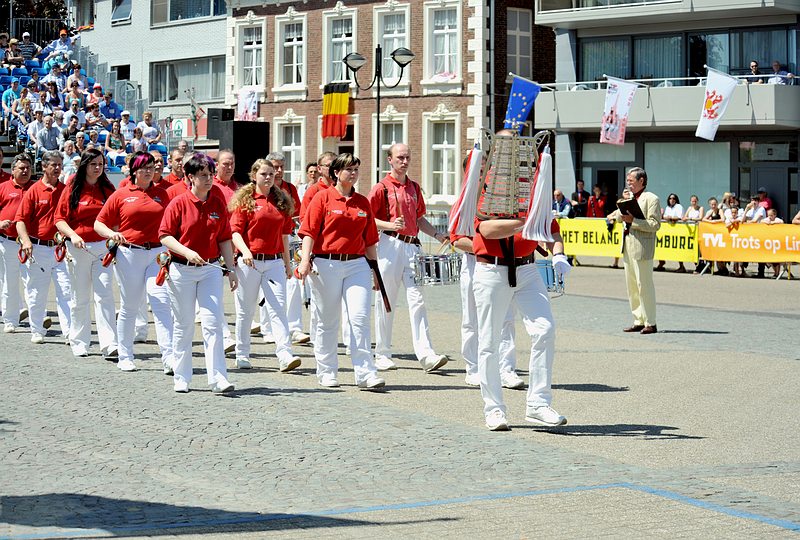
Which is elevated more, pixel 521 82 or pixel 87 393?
pixel 521 82

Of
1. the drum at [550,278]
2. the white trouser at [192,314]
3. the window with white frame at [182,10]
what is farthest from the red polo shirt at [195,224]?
the window with white frame at [182,10]

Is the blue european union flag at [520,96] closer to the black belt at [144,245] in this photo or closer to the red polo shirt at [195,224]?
the black belt at [144,245]

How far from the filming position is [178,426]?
10.2 meters

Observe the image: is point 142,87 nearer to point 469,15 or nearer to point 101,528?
point 469,15

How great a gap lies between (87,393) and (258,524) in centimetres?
498

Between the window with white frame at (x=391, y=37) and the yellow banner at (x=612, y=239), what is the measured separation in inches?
553

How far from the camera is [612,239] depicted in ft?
104

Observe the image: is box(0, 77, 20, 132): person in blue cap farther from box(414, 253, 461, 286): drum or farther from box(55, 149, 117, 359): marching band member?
box(414, 253, 461, 286): drum

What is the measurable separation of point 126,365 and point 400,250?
279cm

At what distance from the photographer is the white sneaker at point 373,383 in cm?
1216

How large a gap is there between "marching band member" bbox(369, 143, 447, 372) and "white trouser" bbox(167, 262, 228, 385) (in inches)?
79.2

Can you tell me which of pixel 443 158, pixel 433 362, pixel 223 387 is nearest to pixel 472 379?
pixel 433 362

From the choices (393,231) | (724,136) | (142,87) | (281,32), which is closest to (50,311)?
(393,231)

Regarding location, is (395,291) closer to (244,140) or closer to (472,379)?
(472,379)
